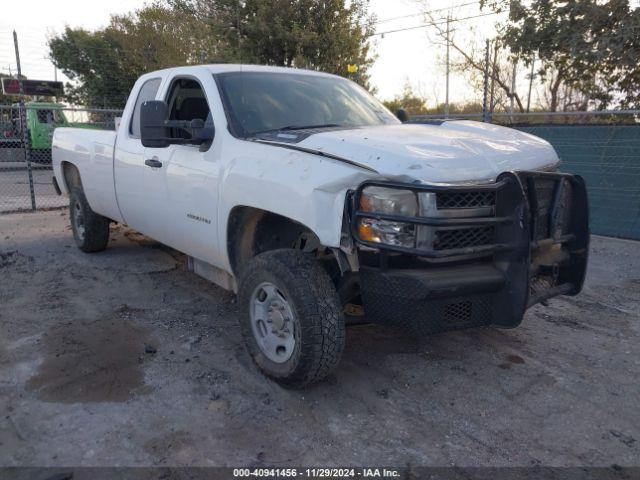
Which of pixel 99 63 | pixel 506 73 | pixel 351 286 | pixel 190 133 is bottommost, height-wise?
pixel 351 286

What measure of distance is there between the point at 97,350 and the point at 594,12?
9375 mm

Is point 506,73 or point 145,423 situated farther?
point 506,73

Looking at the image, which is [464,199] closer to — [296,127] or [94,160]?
[296,127]

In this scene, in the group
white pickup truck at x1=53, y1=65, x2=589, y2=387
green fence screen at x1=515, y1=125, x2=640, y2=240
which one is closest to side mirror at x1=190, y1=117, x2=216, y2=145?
white pickup truck at x1=53, y1=65, x2=589, y2=387

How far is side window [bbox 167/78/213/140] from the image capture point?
15.5 feet

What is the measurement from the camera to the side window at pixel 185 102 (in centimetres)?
473

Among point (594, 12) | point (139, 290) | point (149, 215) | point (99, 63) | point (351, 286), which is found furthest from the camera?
point (99, 63)

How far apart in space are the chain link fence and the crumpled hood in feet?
29.2

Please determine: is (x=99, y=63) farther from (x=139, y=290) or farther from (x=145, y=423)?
(x=145, y=423)

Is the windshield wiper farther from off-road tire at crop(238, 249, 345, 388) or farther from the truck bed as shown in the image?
the truck bed

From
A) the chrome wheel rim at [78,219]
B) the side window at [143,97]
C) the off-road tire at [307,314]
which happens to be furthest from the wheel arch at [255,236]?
the chrome wheel rim at [78,219]

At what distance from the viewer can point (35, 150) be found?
Result: 60.7ft

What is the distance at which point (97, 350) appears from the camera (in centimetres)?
403

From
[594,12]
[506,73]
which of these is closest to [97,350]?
[594,12]
